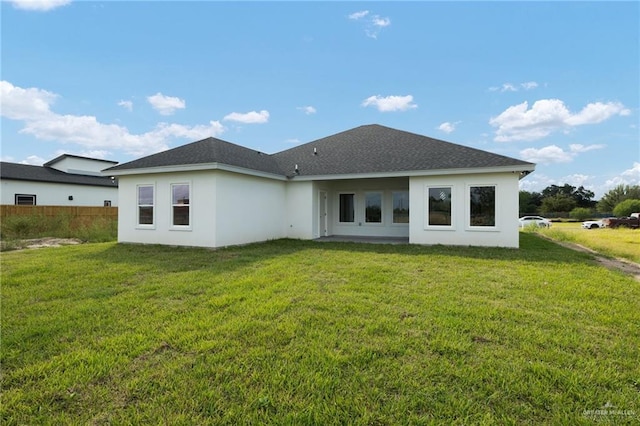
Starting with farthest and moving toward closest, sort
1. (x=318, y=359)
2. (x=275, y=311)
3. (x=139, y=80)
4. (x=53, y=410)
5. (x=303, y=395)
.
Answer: (x=139, y=80) → (x=275, y=311) → (x=318, y=359) → (x=303, y=395) → (x=53, y=410)

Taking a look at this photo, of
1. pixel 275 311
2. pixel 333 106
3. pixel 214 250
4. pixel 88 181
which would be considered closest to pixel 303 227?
pixel 214 250

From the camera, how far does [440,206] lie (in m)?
11.9

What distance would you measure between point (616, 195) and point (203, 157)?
251 ft

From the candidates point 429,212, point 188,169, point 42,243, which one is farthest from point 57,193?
point 429,212

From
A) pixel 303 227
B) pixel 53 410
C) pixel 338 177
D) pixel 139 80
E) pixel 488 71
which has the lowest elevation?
pixel 53 410

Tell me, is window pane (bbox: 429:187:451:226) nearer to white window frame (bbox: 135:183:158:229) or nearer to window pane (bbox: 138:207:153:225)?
→ white window frame (bbox: 135:183:158:229)

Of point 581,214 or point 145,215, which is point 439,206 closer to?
point 145,215

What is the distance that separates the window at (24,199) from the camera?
2109cm

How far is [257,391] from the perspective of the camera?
107 inches

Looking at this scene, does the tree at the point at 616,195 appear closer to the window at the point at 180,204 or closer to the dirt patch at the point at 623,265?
the dirt patch at the point at 623,265

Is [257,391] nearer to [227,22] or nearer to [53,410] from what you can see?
[53,410]

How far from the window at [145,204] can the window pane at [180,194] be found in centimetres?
111

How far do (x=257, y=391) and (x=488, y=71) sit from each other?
16.6m

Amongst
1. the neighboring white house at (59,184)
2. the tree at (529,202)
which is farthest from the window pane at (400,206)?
the tree at (529,202)
